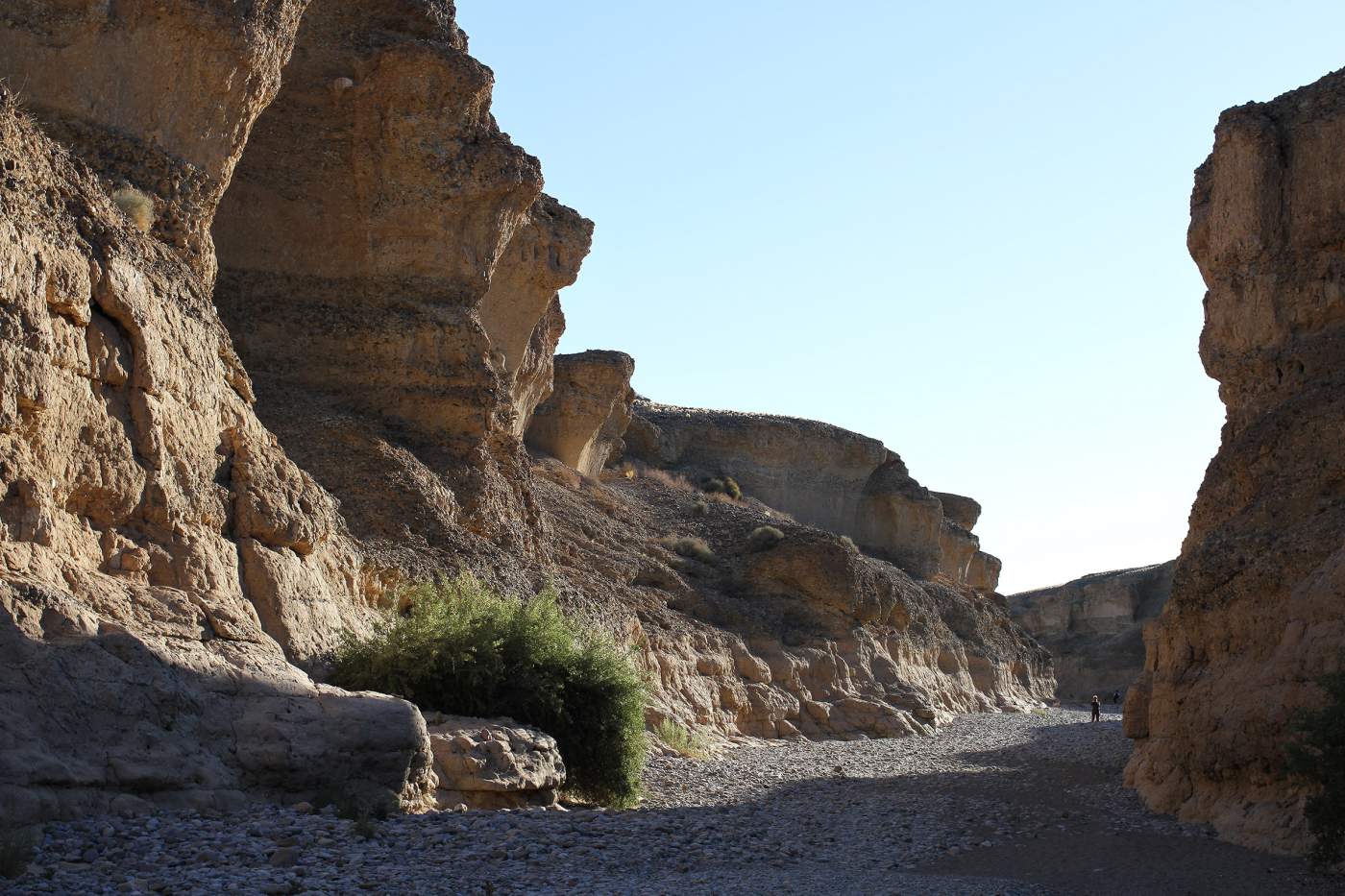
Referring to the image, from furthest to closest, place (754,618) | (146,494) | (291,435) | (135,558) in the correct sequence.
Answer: (754,618) → (291,435) → (146,494) → (135,558)

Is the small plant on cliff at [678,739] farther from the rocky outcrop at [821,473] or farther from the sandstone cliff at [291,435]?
the rocky outcrop at [821,473]

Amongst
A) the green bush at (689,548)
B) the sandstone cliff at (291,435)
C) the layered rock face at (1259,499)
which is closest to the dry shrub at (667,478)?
the sandstone cliff at (291,435)

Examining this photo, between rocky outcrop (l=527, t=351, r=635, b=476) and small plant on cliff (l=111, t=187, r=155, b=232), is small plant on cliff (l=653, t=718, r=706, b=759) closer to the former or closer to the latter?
small plant on cliff (l=111, t=187, r=155, b=232)

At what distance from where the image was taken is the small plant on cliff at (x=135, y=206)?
1659 cm

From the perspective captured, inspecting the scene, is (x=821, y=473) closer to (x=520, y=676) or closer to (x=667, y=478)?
(x=667, y=478)

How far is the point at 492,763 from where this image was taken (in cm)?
1517

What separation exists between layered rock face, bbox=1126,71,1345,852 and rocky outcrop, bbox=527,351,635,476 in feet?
66.7

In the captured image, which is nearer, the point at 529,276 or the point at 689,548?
the point at 529,276

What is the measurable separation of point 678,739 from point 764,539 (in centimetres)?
1404

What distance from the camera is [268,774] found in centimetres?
1252

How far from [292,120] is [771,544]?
18518mm

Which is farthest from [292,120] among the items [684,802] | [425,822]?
[425,822]

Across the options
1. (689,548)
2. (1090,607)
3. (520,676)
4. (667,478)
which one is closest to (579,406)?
(689,548)

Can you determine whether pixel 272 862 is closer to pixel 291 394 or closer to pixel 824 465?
pixel 291 394
